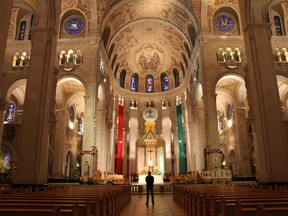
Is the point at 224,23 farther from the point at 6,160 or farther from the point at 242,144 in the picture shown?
the point at 6,160

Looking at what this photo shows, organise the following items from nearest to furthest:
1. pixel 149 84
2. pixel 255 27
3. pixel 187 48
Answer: pixel 255 27 → pixel 187 48 → pixel 149 84

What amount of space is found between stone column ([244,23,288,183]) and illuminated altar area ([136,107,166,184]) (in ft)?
46.0

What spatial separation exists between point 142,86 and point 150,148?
10718 millimetres

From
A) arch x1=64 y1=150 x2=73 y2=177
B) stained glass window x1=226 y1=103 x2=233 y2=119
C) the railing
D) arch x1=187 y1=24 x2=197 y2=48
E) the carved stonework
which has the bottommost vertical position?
the railing

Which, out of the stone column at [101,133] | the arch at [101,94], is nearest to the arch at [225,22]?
the arch at [101,94]

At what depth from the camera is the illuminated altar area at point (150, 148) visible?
2792cm

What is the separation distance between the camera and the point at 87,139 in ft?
64.6

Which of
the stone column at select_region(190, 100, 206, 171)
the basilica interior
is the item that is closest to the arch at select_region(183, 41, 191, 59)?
the basilica interior

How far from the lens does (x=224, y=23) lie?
2264cm

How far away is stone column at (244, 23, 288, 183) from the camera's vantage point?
10.1 meters

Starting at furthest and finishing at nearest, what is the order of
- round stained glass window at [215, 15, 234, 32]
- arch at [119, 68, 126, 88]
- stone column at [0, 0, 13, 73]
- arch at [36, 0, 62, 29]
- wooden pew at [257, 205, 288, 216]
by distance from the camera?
arch at [119, 68, 126, 88] → round stained glass window at [215, 15, 234, 32] → arch at [36, 0, 62, 29] → stone column at [0, 0, 13, 73] → wooden pew at [257, 205, 288, 216]

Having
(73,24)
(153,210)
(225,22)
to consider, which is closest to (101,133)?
(73,24)

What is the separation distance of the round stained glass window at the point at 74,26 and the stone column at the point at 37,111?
11.3 m

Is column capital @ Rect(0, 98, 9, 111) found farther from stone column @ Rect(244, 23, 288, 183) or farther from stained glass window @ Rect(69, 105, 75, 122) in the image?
stone column @ Rect(244, 23, 288, 183)
